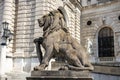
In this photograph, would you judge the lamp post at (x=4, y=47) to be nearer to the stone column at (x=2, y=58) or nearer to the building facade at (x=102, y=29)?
the stone column at (x=2, y=58)

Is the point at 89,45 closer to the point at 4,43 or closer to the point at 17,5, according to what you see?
the point at 17,5

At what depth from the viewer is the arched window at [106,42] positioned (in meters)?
27.7

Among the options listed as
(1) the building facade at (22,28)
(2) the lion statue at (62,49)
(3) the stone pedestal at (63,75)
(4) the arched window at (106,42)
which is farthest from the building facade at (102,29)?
(3) the stone pedestal at (63,75)

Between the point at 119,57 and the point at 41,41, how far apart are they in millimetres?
19915

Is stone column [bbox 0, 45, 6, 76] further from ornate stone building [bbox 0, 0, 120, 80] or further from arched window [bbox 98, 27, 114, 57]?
arched window [bbox 98, 27, 114, 57]

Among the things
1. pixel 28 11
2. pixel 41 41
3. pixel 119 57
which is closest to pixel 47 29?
pixel 41 41

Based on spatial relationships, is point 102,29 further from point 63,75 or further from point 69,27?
point 63,75

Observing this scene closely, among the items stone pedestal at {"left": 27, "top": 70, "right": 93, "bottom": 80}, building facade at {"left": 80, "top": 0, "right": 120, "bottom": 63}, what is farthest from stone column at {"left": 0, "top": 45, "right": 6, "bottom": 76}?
building facade at {"left": 80, "top": 0, "right": 120, "bottom": 63}

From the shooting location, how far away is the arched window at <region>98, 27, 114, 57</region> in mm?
27734

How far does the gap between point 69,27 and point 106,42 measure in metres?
5.27

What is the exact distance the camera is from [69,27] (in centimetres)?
2538

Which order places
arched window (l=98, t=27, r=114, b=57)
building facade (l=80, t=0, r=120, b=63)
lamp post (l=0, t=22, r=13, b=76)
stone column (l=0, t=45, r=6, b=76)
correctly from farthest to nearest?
arched window (l=98, t=27, r=114, b=57)
building facade (l=80, t=0, r=120, b=63)
stone column (l=0, t=45, r=6, b=76)
lamp post (l=0, t=22, r=13, b=76)

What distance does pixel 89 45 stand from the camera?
28688 millimetres

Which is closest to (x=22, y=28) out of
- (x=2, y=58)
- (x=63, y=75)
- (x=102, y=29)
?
(x=2, y=58)
